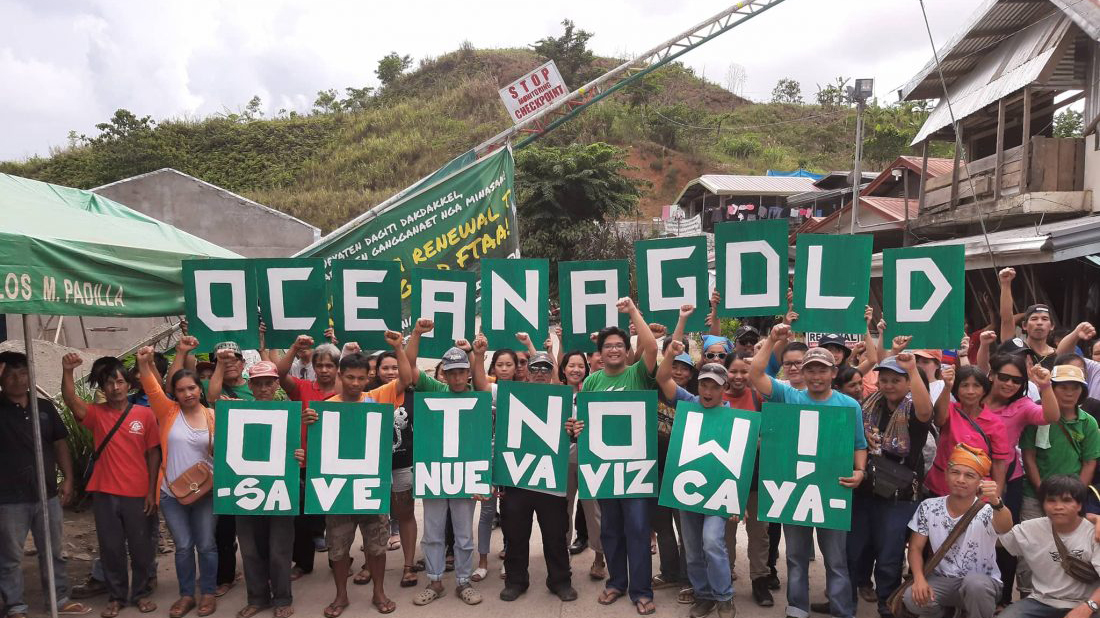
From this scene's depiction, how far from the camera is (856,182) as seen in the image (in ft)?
66.9

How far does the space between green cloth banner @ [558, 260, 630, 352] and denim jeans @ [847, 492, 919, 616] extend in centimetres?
217

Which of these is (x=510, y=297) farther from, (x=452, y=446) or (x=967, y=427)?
(x=967, y=427)

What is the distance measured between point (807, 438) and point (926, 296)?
4.88 feet

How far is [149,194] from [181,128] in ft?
109

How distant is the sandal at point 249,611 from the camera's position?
5.18 metres

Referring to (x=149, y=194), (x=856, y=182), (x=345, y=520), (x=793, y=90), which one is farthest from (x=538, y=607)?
(x=793, y=90)

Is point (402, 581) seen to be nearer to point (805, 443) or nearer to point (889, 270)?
point (805, 443)

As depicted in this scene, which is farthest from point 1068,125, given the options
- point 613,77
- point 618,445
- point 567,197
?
point 618,445

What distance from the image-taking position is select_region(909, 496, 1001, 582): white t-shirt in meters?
4.52

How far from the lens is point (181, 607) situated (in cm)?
521

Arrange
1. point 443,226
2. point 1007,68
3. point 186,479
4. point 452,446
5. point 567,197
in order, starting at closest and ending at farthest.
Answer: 1. point 186,479
2. point 452,446
3. point 443,226
4. point 1007,68
5. point 567,197

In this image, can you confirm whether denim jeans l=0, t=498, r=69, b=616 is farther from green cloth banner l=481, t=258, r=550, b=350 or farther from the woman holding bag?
green cloth banner l=481, t=258, r=550, b=350

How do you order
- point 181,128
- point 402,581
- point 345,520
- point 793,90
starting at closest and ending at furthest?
1. point 345,520
2. point 402,581
3. point 181,128
4. point 793,90

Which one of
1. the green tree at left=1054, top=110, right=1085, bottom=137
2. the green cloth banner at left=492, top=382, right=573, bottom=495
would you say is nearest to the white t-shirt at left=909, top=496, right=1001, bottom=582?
the green cloth banner at left=492, top=382, right=573, bottom=495
